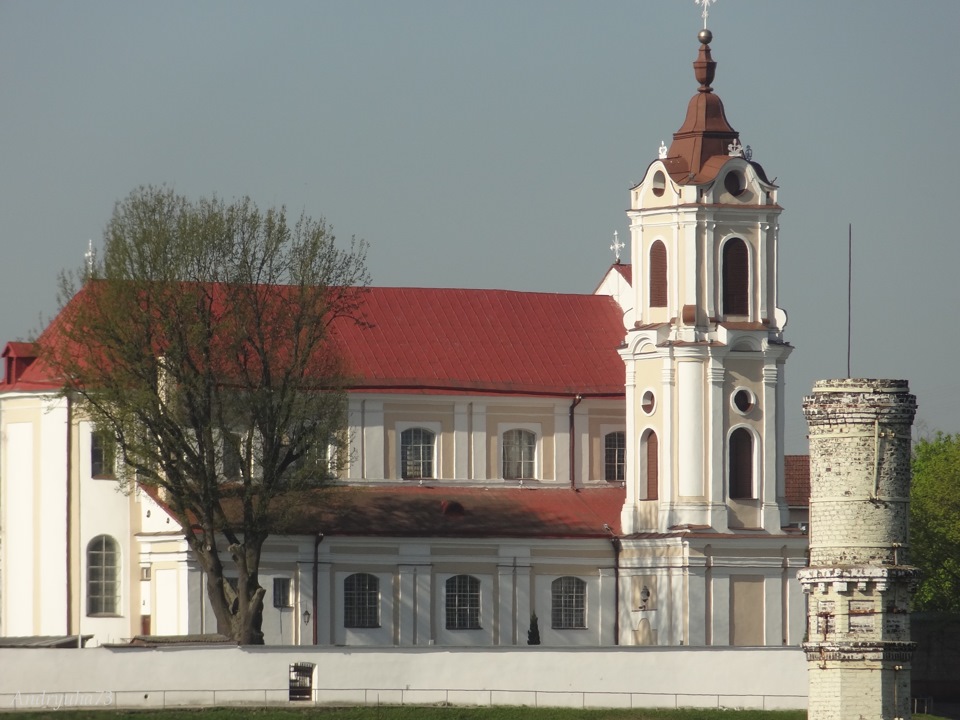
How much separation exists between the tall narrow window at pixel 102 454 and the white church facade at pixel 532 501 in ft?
0.41

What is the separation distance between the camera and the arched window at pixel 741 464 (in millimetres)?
61875

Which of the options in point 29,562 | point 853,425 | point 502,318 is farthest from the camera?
point 502,318

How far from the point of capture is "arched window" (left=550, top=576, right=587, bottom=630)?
62.4 meters

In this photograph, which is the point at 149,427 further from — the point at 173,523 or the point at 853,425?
the point at 853,425

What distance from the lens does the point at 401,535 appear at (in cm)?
6134

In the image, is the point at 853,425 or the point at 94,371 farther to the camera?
the point at 94,371

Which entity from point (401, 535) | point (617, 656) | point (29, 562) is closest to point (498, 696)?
point (617, 656)

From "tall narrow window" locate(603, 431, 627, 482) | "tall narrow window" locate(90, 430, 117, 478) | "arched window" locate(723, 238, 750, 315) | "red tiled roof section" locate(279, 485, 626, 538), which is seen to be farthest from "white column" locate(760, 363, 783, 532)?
"tall narrow window" locate(90, 430, 117, 478)

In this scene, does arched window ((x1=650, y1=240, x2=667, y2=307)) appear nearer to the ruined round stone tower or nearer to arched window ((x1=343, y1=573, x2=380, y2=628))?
arched window ((x1=343, y1=573, x2=380, y2=628))

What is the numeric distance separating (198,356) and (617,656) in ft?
40.2

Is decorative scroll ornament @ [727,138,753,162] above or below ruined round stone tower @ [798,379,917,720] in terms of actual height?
above

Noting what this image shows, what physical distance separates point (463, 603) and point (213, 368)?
9640mm

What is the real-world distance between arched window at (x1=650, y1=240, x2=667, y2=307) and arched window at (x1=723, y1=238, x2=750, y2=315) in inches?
61.5

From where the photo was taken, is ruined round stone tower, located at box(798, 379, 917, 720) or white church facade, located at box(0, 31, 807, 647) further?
white church facade, located at box(0, 31, 807, 647)
